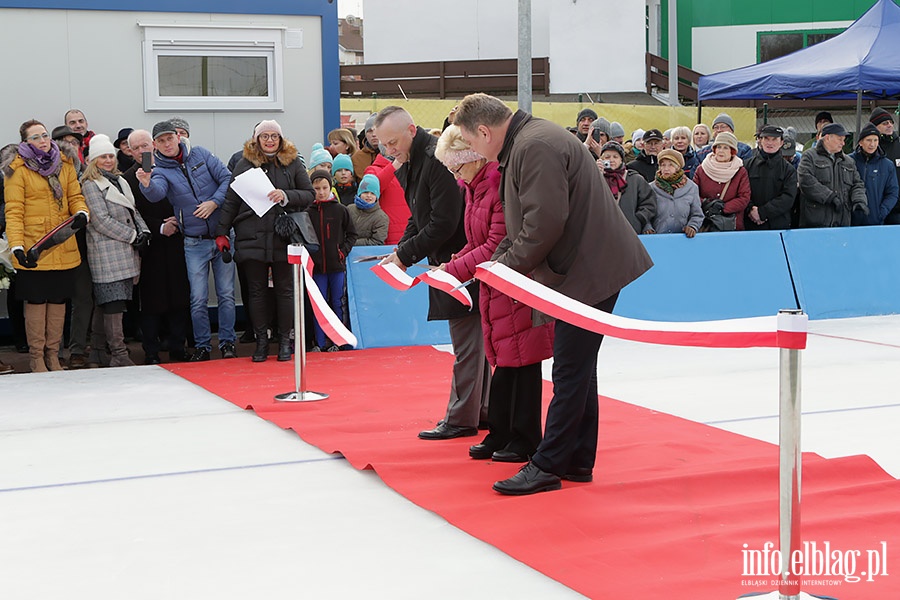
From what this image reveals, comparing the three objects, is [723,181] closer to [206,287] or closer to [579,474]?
[206,287]

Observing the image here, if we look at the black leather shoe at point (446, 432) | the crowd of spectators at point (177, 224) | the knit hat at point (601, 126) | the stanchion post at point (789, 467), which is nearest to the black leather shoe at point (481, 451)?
the black leather shoe at point (446, 432)

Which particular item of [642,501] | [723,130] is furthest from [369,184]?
[642,501]

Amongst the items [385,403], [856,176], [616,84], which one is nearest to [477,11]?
[616,84]

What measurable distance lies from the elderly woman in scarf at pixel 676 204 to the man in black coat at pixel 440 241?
469 centimetres

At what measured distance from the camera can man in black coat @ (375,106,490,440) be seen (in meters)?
5.95

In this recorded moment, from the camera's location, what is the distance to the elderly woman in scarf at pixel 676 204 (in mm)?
10336

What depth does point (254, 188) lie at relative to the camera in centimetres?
874

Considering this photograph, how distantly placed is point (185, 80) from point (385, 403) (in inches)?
180

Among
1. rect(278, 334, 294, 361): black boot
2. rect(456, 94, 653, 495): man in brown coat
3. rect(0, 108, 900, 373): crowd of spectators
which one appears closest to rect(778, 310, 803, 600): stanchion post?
rect(456, 94, 653, 495): man in brown coat

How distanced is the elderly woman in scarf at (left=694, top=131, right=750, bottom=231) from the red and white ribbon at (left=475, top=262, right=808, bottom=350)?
6386mm

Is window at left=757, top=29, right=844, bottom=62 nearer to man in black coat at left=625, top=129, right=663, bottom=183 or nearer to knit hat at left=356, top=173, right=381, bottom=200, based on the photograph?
man in black coat at left=625, top=129, right=663, bottom=183

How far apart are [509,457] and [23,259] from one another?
4613mm

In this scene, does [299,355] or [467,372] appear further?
[299,355]

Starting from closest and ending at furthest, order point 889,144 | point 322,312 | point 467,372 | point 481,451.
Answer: point 481,451 < point 467,372 < point 322,312 < point 889,144
